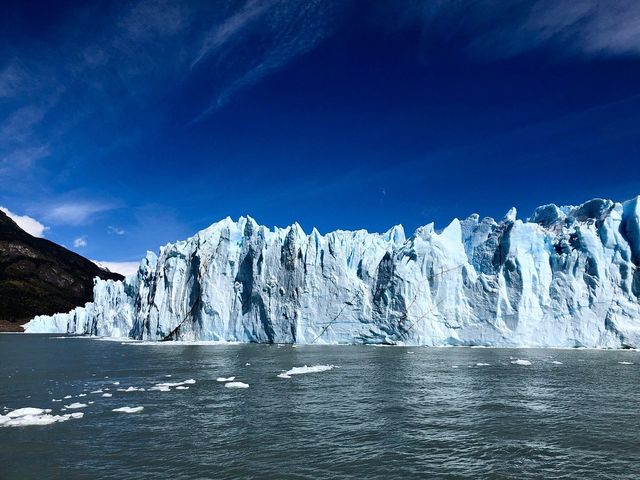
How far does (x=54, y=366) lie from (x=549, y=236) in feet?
144

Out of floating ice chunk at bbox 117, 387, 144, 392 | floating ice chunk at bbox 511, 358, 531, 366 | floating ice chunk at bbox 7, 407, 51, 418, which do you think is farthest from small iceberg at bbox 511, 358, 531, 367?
floating ice chunk at bbox 7, 407, 51, 418

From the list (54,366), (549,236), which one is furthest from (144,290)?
(549,236)

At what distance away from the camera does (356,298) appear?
4922 centimetres

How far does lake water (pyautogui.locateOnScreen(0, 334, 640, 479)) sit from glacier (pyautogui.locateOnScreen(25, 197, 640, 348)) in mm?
17572

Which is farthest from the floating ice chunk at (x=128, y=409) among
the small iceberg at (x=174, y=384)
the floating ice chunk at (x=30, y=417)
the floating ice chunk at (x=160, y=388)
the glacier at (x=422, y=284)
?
the glacier at (x=422, y=284)

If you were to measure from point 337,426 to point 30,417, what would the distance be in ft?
32.9

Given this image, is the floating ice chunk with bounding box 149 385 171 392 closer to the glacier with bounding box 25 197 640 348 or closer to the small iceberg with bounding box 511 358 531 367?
the small iceberg with bounding box 511 358 531 367

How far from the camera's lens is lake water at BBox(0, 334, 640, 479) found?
38.2ft

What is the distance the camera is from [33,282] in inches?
6393

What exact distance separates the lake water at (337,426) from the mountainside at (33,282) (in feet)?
398

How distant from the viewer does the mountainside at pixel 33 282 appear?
135m

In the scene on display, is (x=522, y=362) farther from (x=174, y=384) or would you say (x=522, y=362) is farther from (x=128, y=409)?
(x=128, y=409)

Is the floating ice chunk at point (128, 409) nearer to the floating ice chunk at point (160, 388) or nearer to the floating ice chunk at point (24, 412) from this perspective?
the floating ice chunk at point (24, 412)

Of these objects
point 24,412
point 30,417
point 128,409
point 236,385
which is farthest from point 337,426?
point 24,412
